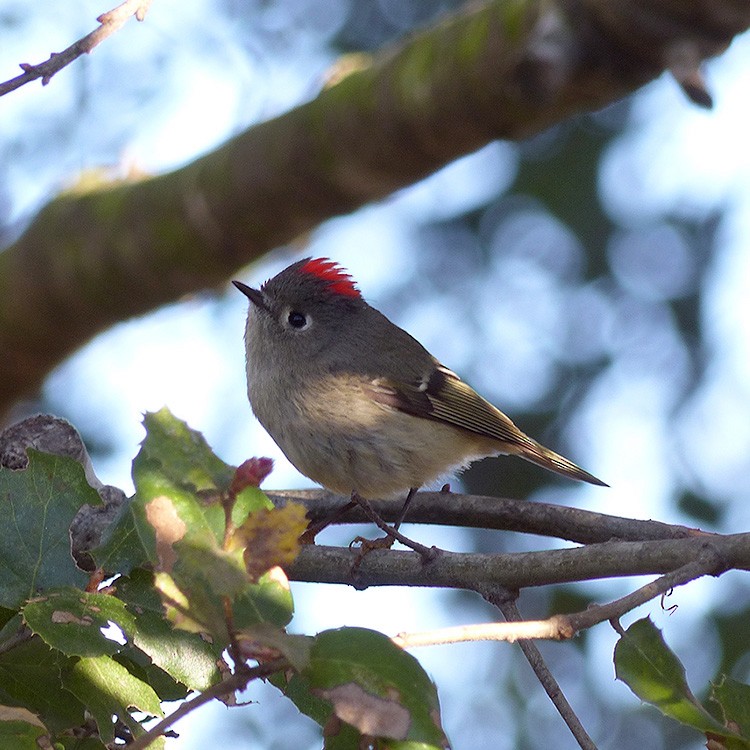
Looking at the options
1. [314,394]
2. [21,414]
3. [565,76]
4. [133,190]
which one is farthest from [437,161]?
[21,414]

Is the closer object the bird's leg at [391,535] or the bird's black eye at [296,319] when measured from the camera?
the bird's leg at [391,535]

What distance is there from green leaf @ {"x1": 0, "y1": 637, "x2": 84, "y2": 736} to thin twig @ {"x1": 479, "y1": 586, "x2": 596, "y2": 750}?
1.64ft

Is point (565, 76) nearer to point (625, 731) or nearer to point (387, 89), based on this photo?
point (387, 89)

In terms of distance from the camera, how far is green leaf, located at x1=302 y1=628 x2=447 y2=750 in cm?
96

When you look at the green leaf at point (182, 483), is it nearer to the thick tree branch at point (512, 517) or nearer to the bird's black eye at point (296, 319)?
the thick tree branch at point (512, 517)

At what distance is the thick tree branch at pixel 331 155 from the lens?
2412mm

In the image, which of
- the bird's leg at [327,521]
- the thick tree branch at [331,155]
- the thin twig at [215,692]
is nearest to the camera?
the thin twig at [215,692]

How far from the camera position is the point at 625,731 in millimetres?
3512

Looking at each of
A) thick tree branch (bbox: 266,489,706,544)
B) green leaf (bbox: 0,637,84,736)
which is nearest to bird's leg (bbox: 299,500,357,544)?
thick tree branch (bbox: 266,489,706,544)

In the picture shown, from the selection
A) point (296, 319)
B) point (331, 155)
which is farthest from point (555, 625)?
point (331, 155)

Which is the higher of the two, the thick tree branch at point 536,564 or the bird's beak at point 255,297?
the bird's beak at point 255,297

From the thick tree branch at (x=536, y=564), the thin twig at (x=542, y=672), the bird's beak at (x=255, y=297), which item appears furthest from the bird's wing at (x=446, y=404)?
the thin twig at (x=542, y=672)

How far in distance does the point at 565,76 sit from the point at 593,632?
182 centimetres

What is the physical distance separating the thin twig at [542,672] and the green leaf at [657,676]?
76mm
